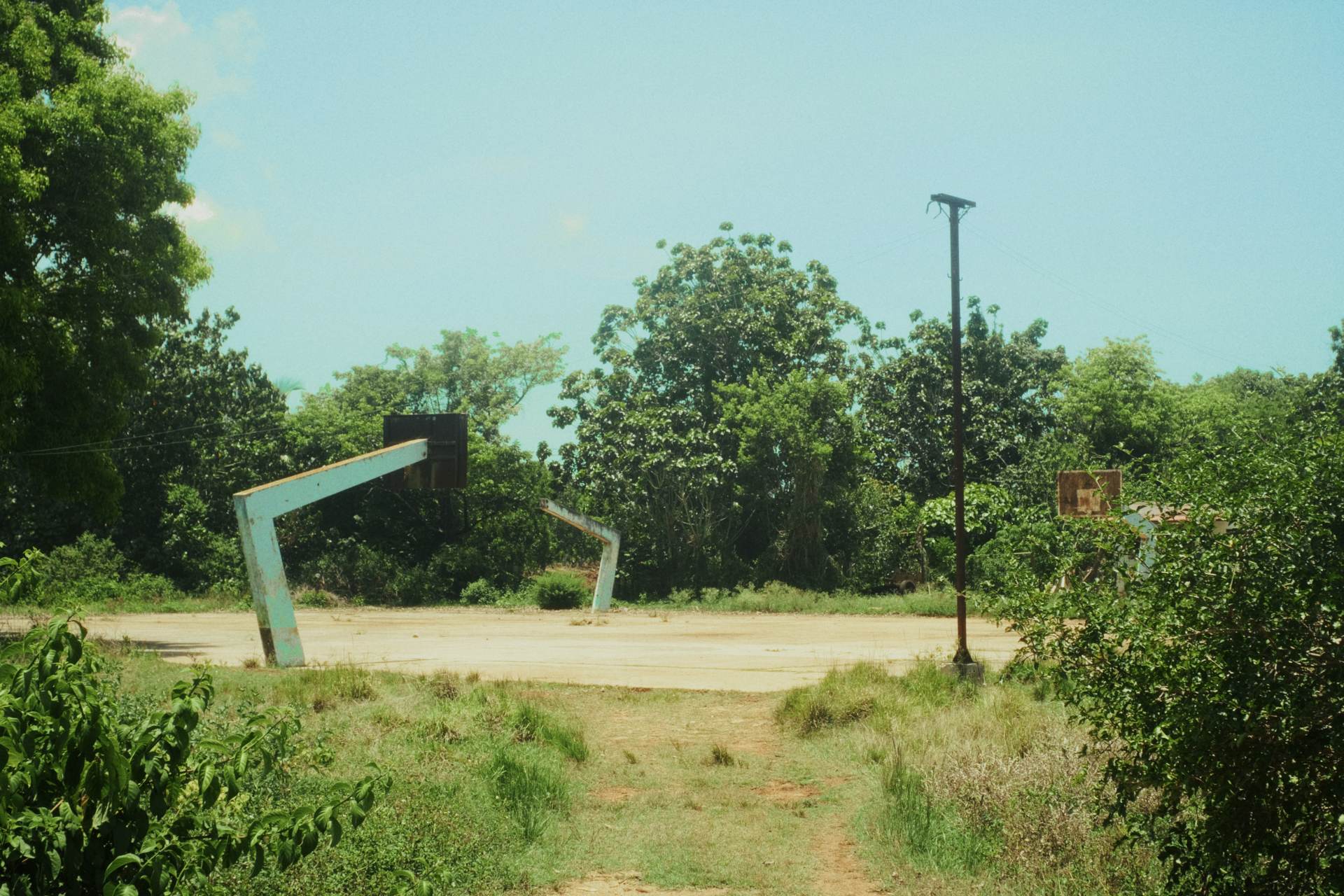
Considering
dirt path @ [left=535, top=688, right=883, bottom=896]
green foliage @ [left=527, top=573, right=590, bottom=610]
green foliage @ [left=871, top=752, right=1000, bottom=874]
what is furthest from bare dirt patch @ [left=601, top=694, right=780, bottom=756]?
green foliage @ [left=527, top=573, right=590, bottom=610]

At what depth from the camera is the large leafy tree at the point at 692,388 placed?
3669 cm

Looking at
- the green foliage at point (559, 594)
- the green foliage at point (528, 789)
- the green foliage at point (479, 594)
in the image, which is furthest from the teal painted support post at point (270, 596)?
the green foliage at point (479, 594)

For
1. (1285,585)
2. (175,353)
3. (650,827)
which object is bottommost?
(650,827)

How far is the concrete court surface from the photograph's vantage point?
16.8 meters

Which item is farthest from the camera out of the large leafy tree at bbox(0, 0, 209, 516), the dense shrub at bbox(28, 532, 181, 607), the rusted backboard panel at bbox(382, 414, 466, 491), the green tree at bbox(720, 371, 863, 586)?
the green tree at bbox(720, 371, 863, 586)

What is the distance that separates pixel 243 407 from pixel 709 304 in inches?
647

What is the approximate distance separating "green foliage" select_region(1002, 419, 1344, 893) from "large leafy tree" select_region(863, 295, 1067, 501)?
3458 centimetres

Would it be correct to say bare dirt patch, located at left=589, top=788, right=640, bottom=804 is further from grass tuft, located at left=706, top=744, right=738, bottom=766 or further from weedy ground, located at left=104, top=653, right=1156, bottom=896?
grass tuft, located at left=706, top=744, right=738, bottom=766

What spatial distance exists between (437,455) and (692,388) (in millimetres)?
19722

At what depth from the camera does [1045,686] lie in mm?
12656

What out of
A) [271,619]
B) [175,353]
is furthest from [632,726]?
[175,353]

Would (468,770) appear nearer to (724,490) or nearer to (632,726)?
(632,726)

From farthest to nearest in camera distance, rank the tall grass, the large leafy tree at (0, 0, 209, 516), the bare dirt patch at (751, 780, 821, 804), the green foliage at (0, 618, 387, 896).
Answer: the large leafy tree at (0, 0, 209, 516), the bare dirt patch at (751, 780, 821, 804), the tall grass, the green foliage at (0, 618, 387, 896)

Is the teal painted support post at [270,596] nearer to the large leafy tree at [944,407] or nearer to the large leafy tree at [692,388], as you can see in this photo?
the large leafy tree at [692,388]
